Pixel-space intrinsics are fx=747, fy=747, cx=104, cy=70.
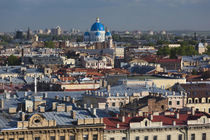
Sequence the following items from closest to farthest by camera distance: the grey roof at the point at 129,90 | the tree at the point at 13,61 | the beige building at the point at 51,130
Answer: the beige building at the point at 51,130, the grey roof at the point at 129,90, the tree at the point at 13,61

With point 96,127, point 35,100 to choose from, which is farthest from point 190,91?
point 96,127

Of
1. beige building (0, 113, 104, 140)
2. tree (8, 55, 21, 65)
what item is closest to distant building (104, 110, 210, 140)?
beige building (0, 113, 104, 140)

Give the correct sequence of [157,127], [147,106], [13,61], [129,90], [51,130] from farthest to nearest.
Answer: [13,61] → [129,90] → [147,106] → [157,127] → [51,130]

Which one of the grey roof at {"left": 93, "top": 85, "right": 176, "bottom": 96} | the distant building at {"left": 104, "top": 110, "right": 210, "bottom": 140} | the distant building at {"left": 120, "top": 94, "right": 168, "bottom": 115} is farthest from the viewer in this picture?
the grey roof at {"left": 93, "top": 85, "right": 176, "bottom": 96}

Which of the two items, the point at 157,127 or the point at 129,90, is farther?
the point at 129,90

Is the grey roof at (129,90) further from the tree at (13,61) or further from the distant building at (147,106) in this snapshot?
the tree at (13,61)

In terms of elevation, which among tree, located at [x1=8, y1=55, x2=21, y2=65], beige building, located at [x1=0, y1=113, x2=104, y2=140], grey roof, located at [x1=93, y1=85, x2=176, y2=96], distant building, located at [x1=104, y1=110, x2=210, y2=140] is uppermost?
beige building, located at [x1=0, y1=113, x2=104, y2=140]

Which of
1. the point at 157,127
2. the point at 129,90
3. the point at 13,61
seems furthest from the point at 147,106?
the point at 13,61

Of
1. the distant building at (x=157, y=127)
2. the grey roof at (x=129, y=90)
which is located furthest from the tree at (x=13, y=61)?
the distant building at (x=157, y=127)

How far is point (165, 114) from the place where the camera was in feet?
165

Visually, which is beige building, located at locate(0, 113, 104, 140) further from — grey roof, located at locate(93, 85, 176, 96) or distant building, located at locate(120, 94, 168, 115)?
grey roof, located at locate(93, 85, 176, 96)

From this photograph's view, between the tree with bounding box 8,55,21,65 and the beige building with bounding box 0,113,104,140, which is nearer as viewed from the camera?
the beige building with bounding box 0,113,104,140

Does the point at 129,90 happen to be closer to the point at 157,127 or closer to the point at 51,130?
the point at 157,127

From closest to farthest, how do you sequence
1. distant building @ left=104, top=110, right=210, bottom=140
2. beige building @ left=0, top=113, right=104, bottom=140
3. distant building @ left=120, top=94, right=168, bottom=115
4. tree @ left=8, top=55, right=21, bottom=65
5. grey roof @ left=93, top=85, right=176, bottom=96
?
beige building @ left=0, top=113, right=104, bottom=140, distant building @ left=104, top=110, right=210, bottom=140, distant building @ left=120, top=94, right=168, bottom=115, grey roof @ left=93, top=85, right=176, bottom=96, tree @ left=8, top=55, right=21, bottom=65
